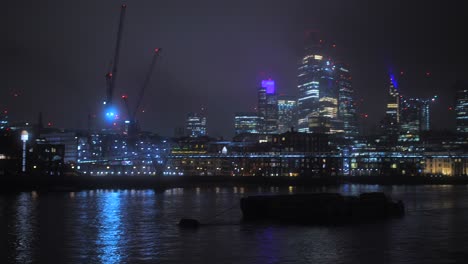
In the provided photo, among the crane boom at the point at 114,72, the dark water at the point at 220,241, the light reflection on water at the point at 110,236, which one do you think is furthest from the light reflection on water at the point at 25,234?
the crane boom at the point at 114,72

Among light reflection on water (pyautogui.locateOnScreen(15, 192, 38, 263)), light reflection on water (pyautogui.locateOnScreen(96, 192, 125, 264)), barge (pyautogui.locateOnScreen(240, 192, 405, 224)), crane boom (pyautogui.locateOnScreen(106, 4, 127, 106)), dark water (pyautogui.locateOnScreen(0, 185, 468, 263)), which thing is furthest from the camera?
crane boom (pyautogui.locateOnScreen(106, 4, 127, 106))

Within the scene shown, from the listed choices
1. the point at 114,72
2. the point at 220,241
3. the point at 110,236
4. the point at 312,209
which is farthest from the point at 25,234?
the point at 114,72

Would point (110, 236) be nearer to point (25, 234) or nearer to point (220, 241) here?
point (25, 234)

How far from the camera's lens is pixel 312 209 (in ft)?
176

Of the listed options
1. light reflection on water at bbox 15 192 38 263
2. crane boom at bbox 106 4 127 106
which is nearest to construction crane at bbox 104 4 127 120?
crane boom at bbox 106 4 127 106

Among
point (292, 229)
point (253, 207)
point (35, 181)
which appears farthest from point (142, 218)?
point (35, 181)

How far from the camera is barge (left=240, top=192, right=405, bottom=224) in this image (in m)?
53.3

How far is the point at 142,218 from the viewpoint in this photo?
54.7 meters

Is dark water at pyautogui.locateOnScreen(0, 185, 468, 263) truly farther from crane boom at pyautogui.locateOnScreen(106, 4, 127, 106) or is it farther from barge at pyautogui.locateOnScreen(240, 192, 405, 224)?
crane boom at pyautogui.locateOnScreen(106, 4, 127, 106)

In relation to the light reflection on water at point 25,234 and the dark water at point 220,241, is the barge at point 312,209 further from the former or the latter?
the light reflection on water at point 25,234

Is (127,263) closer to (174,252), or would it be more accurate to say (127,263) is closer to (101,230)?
(174,252)

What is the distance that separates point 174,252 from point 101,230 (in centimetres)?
1289

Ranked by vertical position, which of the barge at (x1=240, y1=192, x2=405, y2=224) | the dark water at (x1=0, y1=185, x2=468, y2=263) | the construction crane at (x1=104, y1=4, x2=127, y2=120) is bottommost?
the dark water at (x1=0, y1=185, x2=468, y2=263)

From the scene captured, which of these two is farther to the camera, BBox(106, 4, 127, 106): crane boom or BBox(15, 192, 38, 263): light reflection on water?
BBox(106, 4, 127, 106): crane boom
